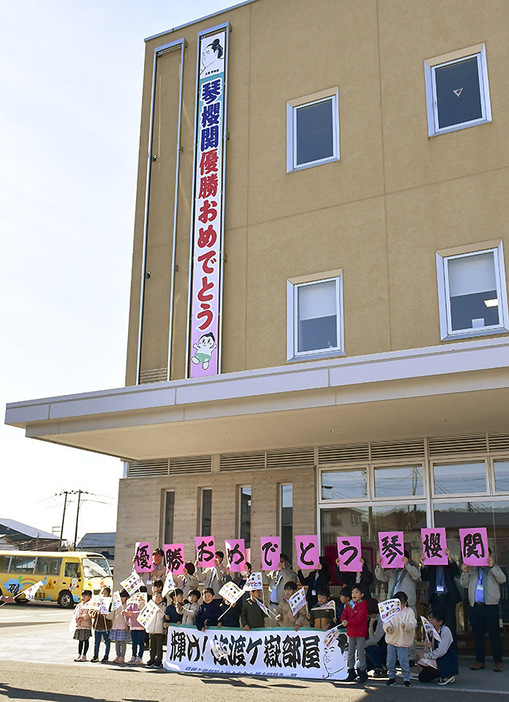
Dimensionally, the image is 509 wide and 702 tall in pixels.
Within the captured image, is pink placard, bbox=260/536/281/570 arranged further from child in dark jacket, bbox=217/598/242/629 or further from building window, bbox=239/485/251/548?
building window, bbox=239/485/251/548

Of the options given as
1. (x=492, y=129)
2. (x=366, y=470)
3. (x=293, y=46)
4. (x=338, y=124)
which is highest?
(x=293, y=46)

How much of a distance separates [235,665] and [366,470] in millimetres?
4600

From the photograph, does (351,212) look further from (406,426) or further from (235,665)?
(235,665)

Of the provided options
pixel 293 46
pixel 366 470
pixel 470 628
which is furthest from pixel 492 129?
pixel 470 628

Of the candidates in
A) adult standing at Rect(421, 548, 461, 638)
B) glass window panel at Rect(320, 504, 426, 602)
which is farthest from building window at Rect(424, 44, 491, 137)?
adult standing at Rect(421, 548, 461, 638)

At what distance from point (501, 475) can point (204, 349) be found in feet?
20.7

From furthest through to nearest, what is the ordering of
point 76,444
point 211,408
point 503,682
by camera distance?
point 76,444, point 211,408, point 503,682

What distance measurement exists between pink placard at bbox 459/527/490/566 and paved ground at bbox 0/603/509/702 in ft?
5.50

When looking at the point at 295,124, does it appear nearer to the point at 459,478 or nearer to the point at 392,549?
the point at 459,478

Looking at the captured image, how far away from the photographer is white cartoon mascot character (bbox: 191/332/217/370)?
50.7 ft

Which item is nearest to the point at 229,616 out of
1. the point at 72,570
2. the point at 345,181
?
the point at 345,181

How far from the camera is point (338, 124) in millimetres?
15172

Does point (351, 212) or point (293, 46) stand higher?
→ point (293, 46)

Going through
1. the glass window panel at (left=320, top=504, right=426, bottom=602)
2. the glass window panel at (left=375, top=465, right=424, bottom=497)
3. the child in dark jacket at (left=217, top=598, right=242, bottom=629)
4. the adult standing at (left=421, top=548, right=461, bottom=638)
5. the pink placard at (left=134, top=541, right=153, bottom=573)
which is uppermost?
the glass window panel at (left=375, top=465, right=424, bottom=497)
